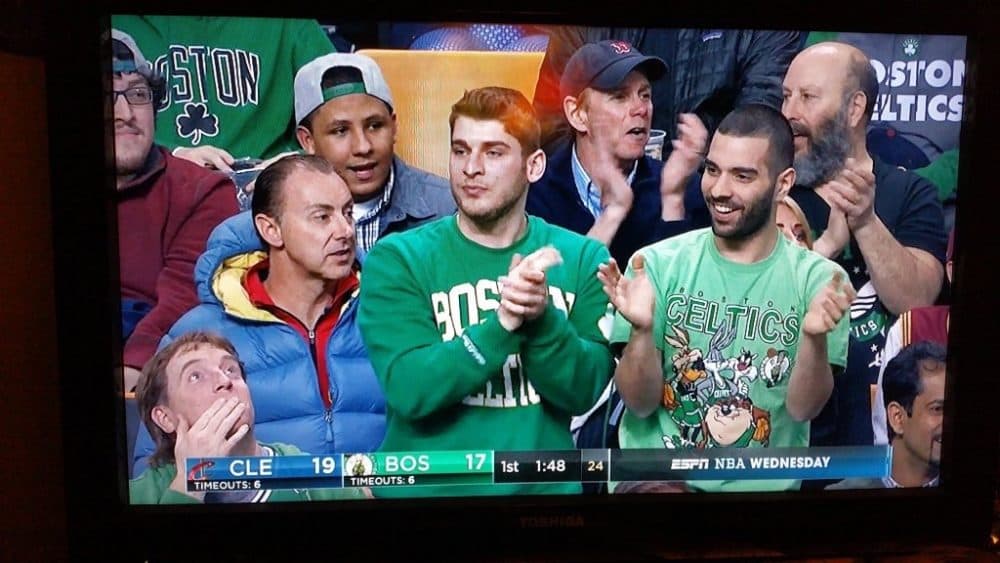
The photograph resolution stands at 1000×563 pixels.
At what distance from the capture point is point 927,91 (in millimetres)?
1485

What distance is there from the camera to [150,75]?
1370 millimetres

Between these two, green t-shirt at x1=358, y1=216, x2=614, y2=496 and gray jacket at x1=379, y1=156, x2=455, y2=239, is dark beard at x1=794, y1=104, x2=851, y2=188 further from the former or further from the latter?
gray jacket at x1=379, y1=156, x2=455, y2=239

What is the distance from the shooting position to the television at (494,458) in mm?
1368

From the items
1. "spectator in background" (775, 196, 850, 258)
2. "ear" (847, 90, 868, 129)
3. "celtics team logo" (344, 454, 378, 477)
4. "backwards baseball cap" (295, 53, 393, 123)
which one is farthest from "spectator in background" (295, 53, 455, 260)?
"ear" (847, 90, 868, 129)

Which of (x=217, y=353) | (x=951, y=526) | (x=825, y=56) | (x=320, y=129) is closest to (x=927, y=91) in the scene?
(x=825, y=56)

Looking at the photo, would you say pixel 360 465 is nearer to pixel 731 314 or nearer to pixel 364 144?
pixel 364 144

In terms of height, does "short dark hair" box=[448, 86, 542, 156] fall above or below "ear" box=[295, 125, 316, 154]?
above

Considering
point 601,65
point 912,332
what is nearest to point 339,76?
point 601,65

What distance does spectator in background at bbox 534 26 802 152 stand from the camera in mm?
1418

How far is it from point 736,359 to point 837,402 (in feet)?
0.65

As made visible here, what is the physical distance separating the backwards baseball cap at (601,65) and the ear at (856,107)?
0.33 meters

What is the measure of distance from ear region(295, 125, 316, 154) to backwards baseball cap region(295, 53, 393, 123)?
0.01 metres

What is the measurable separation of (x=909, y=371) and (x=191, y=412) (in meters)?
1.20

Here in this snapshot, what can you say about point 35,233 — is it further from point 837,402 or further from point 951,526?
point 951,526
